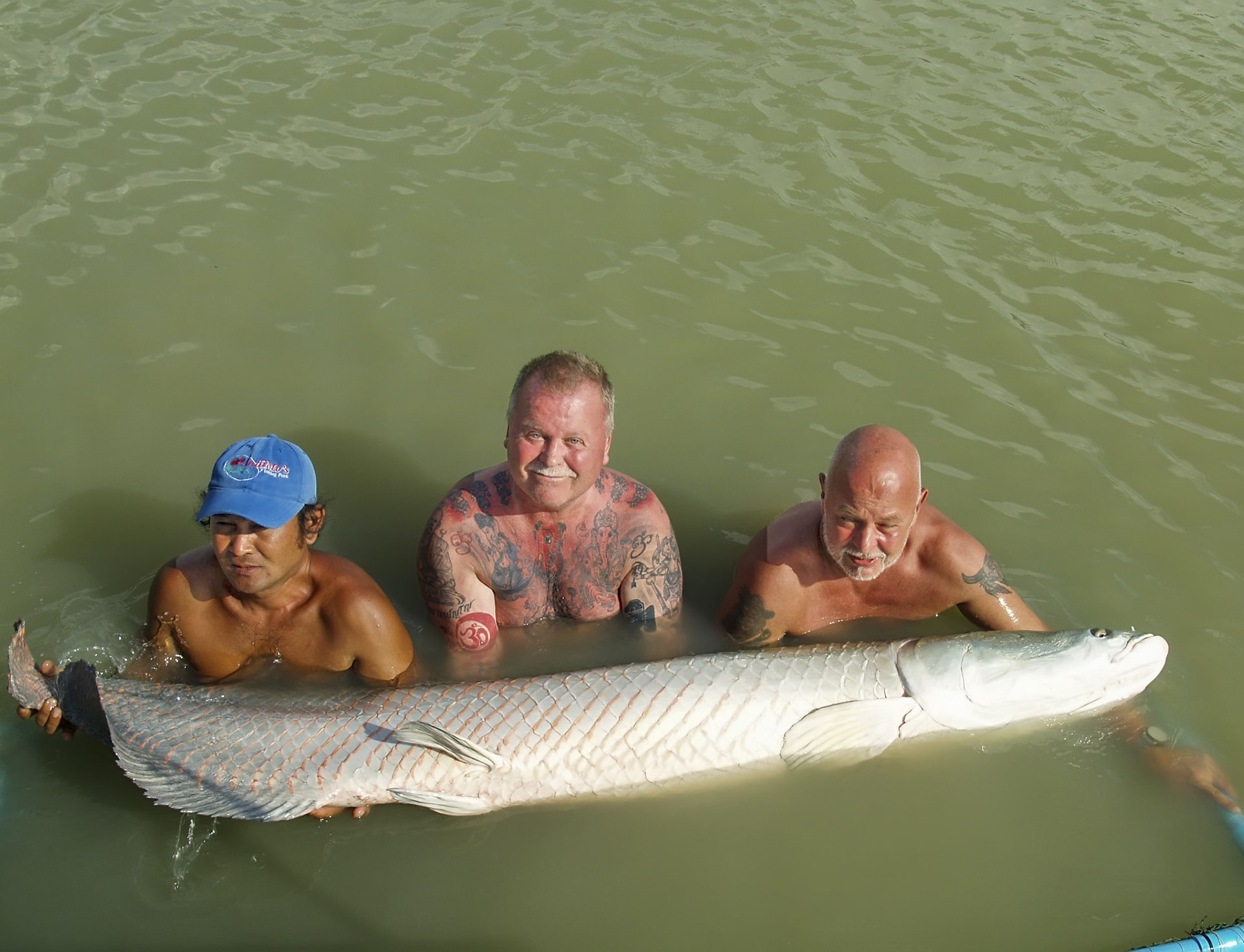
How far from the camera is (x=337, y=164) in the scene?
23.6ft

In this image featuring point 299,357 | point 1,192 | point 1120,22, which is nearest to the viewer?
point 299,357

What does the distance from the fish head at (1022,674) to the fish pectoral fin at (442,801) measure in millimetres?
1677

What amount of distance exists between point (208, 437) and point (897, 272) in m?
4.23

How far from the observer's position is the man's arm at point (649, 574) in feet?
14.8

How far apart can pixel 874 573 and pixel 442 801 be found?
1.89 m

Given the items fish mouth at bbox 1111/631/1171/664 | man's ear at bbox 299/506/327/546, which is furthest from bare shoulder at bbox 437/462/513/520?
fish mouth at bbox 1111/631/1171/664

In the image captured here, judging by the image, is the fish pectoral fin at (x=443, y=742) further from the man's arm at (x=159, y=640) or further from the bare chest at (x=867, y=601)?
the bare chest at (x=867, y=601)

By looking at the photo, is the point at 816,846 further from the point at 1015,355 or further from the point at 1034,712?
the point at 1015,355

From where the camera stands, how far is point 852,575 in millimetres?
4316

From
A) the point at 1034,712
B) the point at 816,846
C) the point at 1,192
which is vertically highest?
the point at 1,192

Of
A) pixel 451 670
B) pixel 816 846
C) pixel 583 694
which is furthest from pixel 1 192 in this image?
pixel 816 846

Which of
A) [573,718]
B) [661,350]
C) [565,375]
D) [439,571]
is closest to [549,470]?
[565,375]

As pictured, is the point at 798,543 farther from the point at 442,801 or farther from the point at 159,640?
the point at 159,640

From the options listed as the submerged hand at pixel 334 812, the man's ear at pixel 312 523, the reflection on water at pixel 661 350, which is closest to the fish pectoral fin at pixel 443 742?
the submerged hand at pixel 334 812
